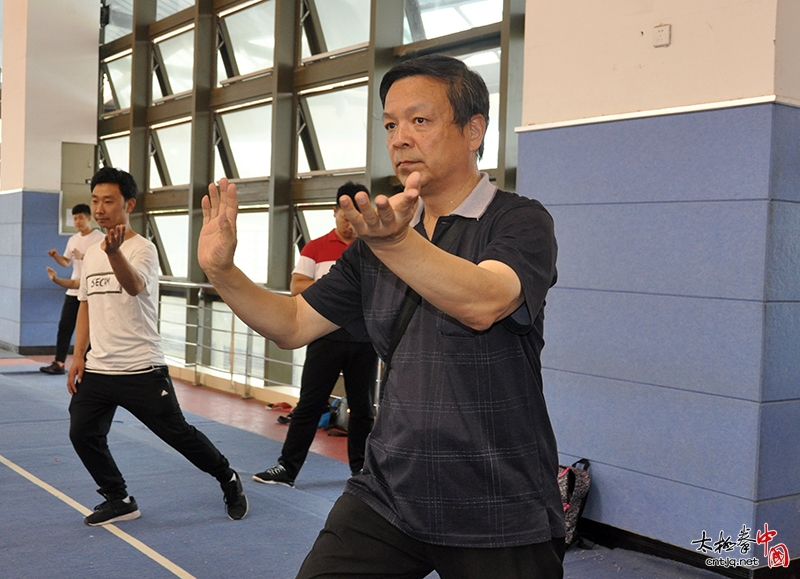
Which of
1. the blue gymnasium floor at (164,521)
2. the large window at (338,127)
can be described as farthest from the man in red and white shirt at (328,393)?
the large window at (338,127)

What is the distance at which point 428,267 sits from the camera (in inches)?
52.9

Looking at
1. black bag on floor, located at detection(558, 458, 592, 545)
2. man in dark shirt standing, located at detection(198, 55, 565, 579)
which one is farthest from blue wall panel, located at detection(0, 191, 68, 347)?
man in dark shirt standing, located at detection(198, 55, 565, 579)

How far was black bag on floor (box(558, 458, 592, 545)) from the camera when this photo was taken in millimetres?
3947

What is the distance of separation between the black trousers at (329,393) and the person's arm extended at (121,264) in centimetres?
125

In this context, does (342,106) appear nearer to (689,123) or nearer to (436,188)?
(689,123)

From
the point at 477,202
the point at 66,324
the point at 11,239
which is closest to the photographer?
the point at 477,202

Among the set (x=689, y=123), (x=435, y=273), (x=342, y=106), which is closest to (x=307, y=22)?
(x=342, y=106)

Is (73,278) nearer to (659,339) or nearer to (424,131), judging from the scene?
(659,339)

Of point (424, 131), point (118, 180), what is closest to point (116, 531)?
point (118, 180)

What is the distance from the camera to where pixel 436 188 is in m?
1.73

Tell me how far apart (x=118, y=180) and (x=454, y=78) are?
2.75 meters

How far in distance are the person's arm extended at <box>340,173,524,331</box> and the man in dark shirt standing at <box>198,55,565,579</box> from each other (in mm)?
63

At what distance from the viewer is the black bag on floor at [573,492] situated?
3947 mm

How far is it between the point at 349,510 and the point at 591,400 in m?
2.54
